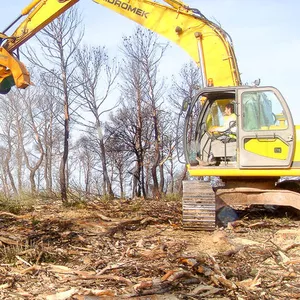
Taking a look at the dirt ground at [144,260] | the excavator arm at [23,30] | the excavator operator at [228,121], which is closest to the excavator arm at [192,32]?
the excavator operator at [228,121]

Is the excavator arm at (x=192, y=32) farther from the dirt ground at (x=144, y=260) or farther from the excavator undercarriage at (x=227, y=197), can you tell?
the dirt ground at (x=144, y=260)

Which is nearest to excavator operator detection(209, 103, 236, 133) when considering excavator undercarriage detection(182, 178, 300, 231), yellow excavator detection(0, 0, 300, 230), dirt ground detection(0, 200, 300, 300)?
yellow excavator detection(0, 0, 300, 230)

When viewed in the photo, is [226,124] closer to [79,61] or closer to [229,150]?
[229,150]

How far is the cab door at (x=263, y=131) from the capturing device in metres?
7.35

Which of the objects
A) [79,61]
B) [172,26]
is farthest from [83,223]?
[79,61]

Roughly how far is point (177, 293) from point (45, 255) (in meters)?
1.65

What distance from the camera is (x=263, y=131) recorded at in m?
7.42

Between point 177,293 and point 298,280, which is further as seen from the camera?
point 298,280

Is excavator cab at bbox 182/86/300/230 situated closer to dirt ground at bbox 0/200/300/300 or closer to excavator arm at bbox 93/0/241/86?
dirt ground at bbox 0/200/300/300

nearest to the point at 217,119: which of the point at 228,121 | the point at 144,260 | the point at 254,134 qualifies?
the point at 228,121

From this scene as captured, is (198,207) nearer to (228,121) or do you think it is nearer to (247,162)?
(247,162)

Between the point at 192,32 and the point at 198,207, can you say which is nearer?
the point at 198,207

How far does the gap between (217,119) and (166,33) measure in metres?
2.18

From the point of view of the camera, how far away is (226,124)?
26.6 ft
